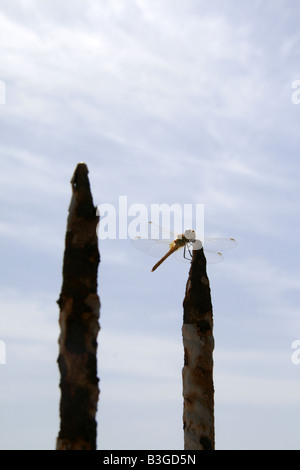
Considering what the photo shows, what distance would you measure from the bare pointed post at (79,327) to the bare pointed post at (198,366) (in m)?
5.17

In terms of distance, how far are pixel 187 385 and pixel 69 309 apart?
19.8 ft

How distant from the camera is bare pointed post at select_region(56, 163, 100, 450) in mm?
15164

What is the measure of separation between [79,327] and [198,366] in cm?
578

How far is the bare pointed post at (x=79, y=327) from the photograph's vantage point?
49.8 feet

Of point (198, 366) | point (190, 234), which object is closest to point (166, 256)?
point (190, 234)

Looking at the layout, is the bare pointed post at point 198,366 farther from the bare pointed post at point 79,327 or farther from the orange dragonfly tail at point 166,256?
the bare pointed post at point 79,327

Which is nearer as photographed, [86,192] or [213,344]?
[86,192]

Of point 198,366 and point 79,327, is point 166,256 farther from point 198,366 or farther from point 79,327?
point 79,327

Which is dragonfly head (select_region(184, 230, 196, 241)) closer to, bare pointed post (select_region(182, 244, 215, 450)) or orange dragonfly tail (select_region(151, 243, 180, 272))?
orange dragonfly tail (select_region(151, 243, 180, 272))

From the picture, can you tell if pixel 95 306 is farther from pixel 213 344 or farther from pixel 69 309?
pixel 213 344

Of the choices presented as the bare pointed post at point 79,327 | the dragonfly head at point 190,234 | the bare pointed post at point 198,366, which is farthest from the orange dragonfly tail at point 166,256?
the bare pointed post at point 79,327
